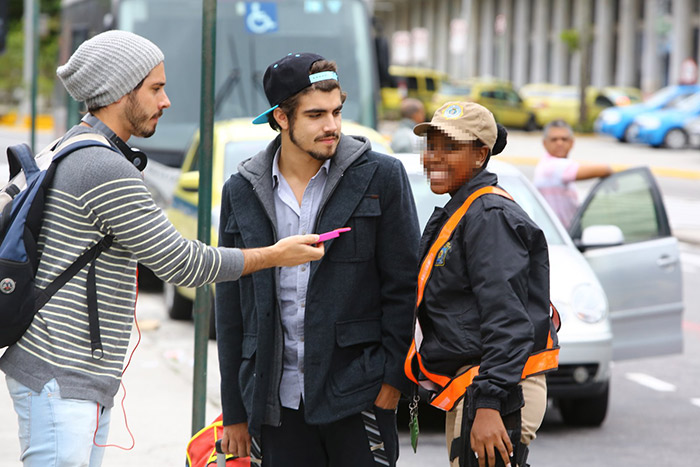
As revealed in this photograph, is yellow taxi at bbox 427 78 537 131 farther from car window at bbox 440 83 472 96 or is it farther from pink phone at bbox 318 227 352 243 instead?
pink phone at bbox 318 227 352 243

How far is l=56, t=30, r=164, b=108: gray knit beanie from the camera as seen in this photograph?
3105 mm

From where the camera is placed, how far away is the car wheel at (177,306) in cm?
955

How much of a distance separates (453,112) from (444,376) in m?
0.76

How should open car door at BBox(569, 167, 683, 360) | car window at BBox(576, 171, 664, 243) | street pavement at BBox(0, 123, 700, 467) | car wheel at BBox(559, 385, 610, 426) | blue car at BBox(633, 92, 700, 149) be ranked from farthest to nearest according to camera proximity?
blue car at BBox(633, 92, 700, 149) < car window at BBox(576, 171, 664, 243) < open car door at BBox(569, 167, 683, 360) < car wheel at BBox(559, 385, 610, 426) < street pavement at BBox(0, 123, 700, 467)

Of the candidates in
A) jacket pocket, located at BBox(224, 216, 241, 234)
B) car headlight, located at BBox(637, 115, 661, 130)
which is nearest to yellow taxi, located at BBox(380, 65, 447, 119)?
car headlight, located at BBox(637, 115, 661, 130)

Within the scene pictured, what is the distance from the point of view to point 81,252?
3027 mm

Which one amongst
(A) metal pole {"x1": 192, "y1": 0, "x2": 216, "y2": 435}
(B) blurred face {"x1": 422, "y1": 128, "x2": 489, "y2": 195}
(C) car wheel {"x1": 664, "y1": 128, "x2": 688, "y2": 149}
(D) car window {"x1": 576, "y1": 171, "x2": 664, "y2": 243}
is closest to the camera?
(B) blurred face {"x1": 422, "y1": 128, "x2": 489, "y2": 195}

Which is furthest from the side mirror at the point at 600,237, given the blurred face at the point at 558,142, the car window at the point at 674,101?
the car window at the point at 674,101

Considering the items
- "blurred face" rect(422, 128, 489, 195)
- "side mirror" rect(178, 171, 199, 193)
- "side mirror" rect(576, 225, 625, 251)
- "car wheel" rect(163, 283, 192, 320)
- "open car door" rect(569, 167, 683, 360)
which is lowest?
"car wheel" rect(163, 283, 192, 320)

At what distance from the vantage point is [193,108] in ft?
42.7

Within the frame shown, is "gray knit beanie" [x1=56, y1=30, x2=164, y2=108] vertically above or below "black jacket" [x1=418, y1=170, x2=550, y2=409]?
above

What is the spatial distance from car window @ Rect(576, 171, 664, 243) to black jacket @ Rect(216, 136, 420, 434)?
418cm

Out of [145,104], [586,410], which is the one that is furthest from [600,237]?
[145,104]

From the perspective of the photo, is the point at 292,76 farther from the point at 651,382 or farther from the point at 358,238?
the point at 651,382
